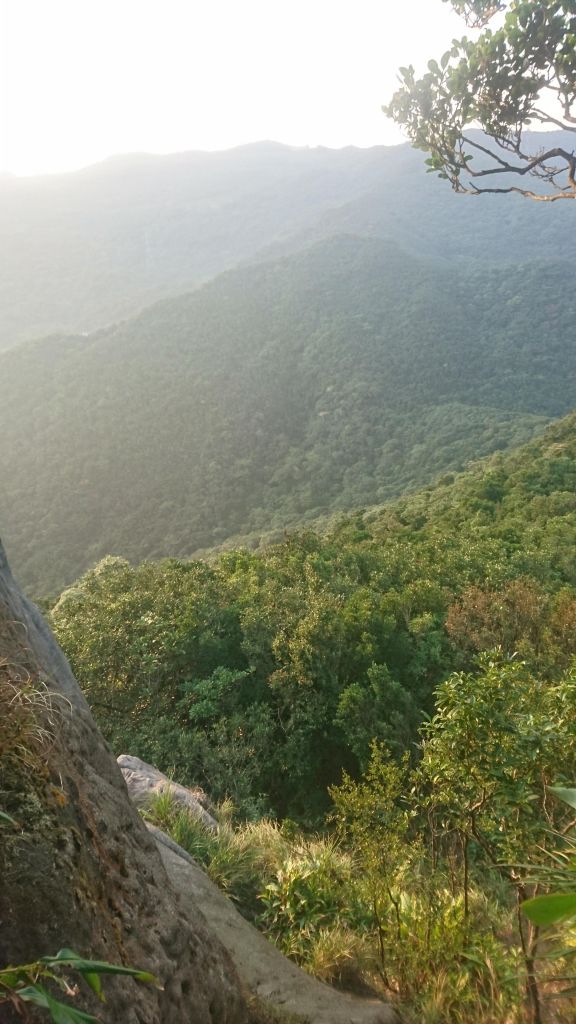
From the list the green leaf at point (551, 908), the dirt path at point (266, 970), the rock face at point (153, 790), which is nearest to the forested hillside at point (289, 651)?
the rock face at point (153, 790)

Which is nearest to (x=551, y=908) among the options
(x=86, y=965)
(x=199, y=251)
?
(x=86, y=965)

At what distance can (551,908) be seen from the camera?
1.09 metres

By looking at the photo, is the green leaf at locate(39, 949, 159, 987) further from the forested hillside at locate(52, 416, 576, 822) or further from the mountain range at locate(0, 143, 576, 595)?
Answer: the mountain range at locate(0, 143, 576, 595)

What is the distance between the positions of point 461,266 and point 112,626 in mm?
156192

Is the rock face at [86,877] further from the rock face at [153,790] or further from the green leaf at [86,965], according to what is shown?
the rock face at [153,790]

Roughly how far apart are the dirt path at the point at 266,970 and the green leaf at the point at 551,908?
265cm

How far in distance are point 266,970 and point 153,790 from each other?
294 centimetres

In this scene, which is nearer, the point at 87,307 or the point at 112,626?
the point at 112,626

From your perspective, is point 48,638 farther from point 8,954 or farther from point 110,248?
point 110,248

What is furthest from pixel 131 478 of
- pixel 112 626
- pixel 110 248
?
pixel 110 248

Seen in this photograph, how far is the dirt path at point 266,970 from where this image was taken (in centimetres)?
327

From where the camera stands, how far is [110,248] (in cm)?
19700

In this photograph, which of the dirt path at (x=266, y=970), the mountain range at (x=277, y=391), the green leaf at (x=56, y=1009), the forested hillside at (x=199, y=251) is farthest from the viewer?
the forested hillside at (x=199, y=251)

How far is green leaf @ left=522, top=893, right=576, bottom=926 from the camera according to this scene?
1.07 m
